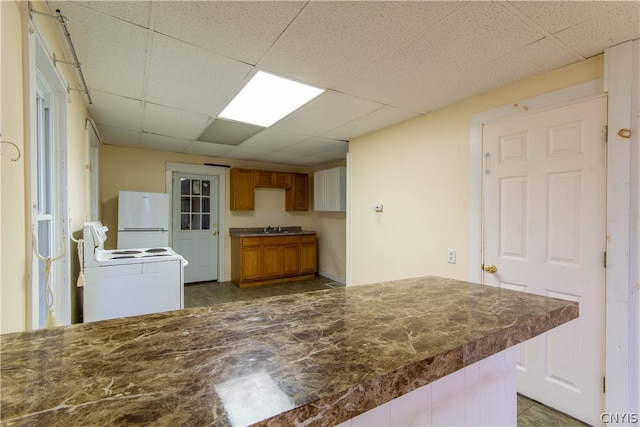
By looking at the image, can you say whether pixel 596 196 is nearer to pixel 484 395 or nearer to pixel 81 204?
pixel 484 395

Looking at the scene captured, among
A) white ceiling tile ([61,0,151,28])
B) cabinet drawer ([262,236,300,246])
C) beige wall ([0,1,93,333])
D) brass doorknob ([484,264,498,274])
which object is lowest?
cabinet drawer ([262,236,300,246])

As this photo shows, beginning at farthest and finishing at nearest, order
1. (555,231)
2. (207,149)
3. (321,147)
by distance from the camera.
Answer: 1. (207,149)
2. (321,147)
3. (555,231)

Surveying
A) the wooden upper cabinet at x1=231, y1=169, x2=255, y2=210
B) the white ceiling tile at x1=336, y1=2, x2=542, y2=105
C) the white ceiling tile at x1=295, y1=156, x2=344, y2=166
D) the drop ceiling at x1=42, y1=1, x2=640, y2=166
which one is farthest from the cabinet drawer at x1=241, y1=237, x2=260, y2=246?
the white ceiling tile at x1=336, y1=2, x2=542, y2=105

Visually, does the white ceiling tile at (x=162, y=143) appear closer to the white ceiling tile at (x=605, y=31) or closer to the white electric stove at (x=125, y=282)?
the white electric stove at (x=125, y=282)

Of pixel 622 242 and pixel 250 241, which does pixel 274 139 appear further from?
pixel 622 242

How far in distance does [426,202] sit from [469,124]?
0.79 metres

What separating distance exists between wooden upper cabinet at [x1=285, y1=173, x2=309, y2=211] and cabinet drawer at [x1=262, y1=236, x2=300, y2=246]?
0.77 meters

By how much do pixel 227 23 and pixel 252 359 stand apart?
5.29 feet

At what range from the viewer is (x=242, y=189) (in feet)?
17.6

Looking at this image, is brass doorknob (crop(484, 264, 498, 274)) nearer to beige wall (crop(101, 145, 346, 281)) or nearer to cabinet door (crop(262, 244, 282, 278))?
beige wall (crop(101, 145, 346, 281))

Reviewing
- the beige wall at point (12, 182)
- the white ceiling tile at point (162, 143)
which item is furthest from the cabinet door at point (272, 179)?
the beige wall at point (12, 182)

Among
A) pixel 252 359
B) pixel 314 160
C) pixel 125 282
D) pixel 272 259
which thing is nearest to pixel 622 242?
pixel 252 359

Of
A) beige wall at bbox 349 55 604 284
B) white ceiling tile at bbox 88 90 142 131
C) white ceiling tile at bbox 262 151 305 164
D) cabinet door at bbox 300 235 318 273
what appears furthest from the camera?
cabinet door at bbox 300 235 318 273

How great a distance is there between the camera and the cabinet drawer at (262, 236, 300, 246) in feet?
17.0
